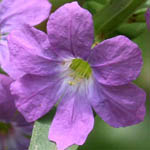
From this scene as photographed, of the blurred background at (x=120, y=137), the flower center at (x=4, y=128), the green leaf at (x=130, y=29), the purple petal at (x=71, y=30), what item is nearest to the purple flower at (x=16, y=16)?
the purple petal at (x=71, y=30)

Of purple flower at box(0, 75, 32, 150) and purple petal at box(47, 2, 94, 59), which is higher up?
purple petal at box(47, 2, 94, 59)

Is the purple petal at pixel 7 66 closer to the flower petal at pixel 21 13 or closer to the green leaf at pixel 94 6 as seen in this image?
the flower petal at pixel 21 13

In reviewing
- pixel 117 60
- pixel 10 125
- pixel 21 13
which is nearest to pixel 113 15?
pixel 117 60

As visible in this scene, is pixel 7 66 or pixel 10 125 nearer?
pixel 7 66

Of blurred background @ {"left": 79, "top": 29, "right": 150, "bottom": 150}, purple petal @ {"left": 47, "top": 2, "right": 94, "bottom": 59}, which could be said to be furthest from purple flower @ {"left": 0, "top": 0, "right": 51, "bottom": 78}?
blurred background @ {"left": 79, "top": 29, "right": 150, "bottom": 150}

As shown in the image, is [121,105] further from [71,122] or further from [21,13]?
[21,13]

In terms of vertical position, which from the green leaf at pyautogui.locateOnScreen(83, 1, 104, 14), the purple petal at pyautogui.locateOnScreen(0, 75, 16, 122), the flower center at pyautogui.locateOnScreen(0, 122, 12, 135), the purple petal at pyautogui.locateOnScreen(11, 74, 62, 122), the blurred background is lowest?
the blurred background

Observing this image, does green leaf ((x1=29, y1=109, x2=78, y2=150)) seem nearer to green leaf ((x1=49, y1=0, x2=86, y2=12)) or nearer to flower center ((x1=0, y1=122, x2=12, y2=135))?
green leaf ((x1=49, y1=0, x2=86, y2=12))
